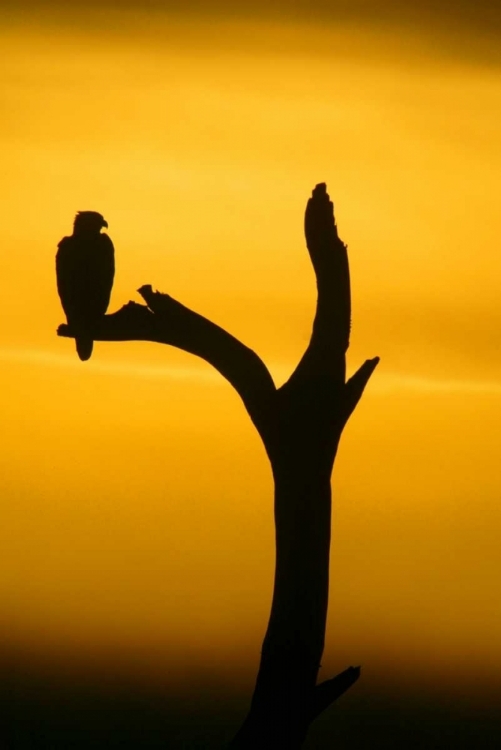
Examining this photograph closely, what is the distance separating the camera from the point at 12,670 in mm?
13055

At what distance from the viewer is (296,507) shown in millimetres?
6934

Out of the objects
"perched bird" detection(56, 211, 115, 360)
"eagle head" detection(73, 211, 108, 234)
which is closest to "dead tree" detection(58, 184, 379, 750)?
"perched bird" detection(56, 211, 115, 360)

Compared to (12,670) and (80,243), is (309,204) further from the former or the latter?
(12,670)

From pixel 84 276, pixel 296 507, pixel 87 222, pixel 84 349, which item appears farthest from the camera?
pixel 87 222

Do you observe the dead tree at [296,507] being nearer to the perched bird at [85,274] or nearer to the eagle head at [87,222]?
the perched bird at [85,274]

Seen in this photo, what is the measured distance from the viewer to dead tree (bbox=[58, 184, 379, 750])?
6906mm

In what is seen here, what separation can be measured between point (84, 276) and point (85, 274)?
8 cm

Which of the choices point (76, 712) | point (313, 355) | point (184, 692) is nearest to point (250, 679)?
point (184, 692)

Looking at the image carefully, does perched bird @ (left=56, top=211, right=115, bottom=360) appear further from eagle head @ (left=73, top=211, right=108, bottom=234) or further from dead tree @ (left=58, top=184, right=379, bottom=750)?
dead tree @ (left=58, top=184, right=379, bottom=750)

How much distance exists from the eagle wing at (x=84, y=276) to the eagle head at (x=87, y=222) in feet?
0.25

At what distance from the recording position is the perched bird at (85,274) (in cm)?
741

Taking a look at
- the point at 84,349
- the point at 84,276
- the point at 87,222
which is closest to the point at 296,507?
the point at 84,349

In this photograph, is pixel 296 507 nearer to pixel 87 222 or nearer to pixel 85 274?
pixel 85 274

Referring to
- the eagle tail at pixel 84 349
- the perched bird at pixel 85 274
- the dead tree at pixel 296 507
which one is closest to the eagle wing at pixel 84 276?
the perched bird at pixel 85 274
